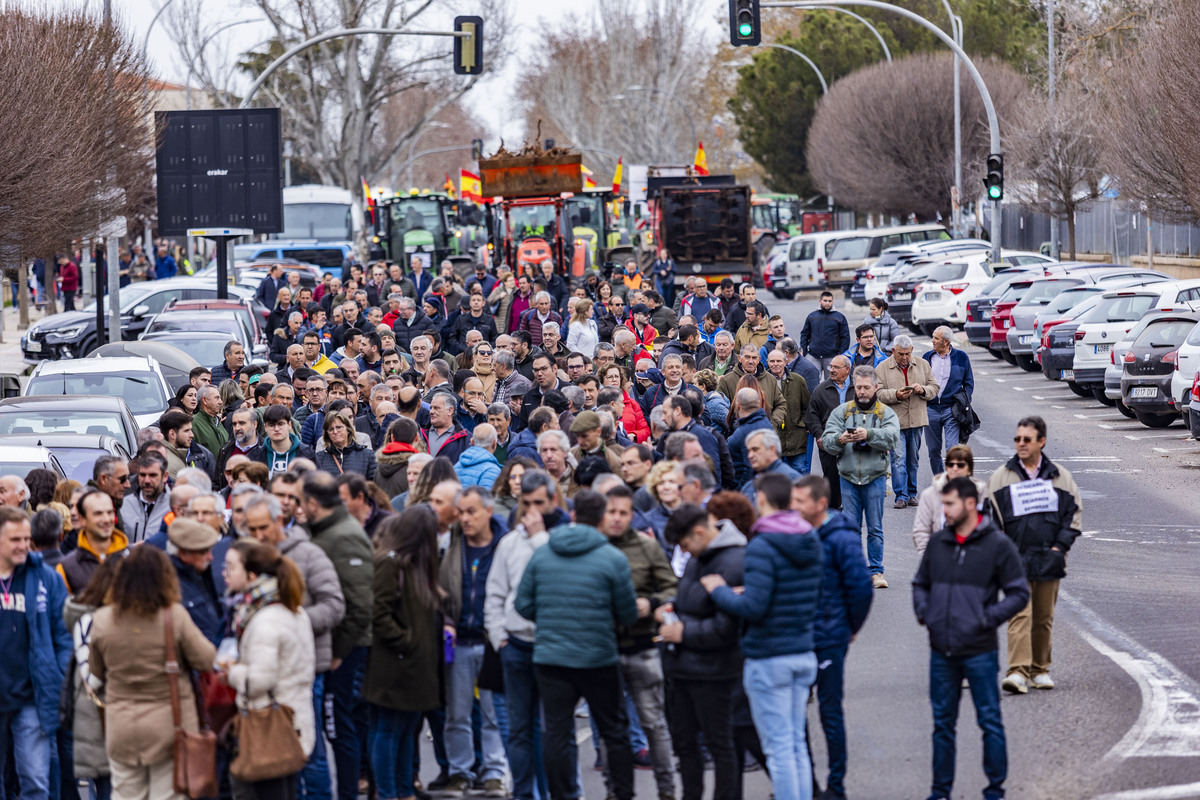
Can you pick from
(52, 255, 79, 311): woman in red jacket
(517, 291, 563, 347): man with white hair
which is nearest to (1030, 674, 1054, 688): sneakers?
(517, 291, 563, 347): man with white hair

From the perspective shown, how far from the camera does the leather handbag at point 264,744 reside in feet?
23.0

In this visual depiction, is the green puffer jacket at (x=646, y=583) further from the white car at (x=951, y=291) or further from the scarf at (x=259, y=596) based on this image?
the white car at (x=951, y=291)

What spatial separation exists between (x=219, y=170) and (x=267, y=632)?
19226 mm

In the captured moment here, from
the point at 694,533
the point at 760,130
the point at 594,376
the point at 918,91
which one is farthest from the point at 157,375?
the point at 760,130

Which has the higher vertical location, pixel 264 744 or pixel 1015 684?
pixel 264 744

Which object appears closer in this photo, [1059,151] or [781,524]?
[781,524]

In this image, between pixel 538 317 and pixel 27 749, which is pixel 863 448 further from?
pixel 538 317

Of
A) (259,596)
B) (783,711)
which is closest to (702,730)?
(783,711)

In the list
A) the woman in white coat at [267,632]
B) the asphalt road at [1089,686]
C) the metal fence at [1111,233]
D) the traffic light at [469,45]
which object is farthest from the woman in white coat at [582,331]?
the metal fence at [1111,233]

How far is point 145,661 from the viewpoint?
22.9 ft

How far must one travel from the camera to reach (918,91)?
54000 mm

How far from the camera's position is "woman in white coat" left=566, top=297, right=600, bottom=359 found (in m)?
18.9

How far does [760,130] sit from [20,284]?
36035mm

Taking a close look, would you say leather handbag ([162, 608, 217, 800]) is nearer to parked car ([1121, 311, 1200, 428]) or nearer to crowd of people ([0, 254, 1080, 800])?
crowd of people ([0, 254, 1080, 800])
